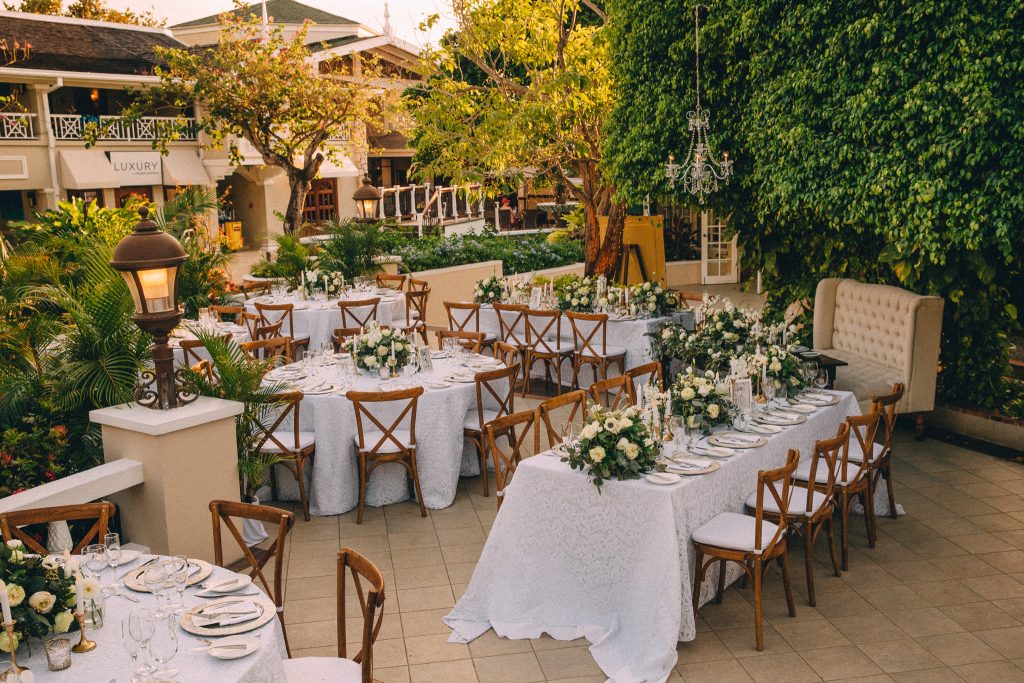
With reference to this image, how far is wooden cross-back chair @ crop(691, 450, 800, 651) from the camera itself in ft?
16.6

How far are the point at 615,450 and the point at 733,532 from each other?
832 millimetres

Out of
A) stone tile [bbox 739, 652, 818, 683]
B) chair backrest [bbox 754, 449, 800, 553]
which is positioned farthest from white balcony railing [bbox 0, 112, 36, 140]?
stone tile [bbox 739, 652, 818, 683]

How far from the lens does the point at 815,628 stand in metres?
5.36

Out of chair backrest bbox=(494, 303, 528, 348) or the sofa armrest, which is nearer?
the sofa armrest

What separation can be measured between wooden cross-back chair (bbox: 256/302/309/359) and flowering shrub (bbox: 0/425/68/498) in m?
5.13

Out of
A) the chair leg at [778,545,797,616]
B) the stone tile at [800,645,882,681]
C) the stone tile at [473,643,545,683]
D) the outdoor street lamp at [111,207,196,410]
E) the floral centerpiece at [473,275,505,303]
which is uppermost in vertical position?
the outdoor street lamp at [111,207,196,410]

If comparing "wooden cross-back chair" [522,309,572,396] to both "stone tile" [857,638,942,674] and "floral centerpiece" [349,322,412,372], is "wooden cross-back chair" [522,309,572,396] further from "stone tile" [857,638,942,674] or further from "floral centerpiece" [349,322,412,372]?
"stone tile" [857,638,942,674]

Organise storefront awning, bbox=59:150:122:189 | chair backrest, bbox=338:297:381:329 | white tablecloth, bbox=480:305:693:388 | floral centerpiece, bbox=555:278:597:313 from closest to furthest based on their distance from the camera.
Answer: white tablecloth, bbox=480:305:693:388 → floral centerpiece, bbox=555:278:597:313 → chair backrest, bbox=338:297:381:329 → storefront awning, bbox=59:150:122:189

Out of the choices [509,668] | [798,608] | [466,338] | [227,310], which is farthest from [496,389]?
[227,310]

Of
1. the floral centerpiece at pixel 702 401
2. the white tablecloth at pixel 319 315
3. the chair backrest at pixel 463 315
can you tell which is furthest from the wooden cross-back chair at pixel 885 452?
A: the white tablecloth at pixel 319 315

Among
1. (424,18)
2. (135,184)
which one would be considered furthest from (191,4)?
(424,18)

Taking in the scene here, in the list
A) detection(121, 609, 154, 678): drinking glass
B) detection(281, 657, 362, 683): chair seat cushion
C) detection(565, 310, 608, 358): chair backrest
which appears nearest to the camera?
detection(121, 609, 154, 678): drinking glass

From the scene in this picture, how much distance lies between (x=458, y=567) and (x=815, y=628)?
2340 millimetres

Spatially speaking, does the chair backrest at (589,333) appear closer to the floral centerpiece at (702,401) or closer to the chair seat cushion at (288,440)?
the chair seat cushion at (288,440)
